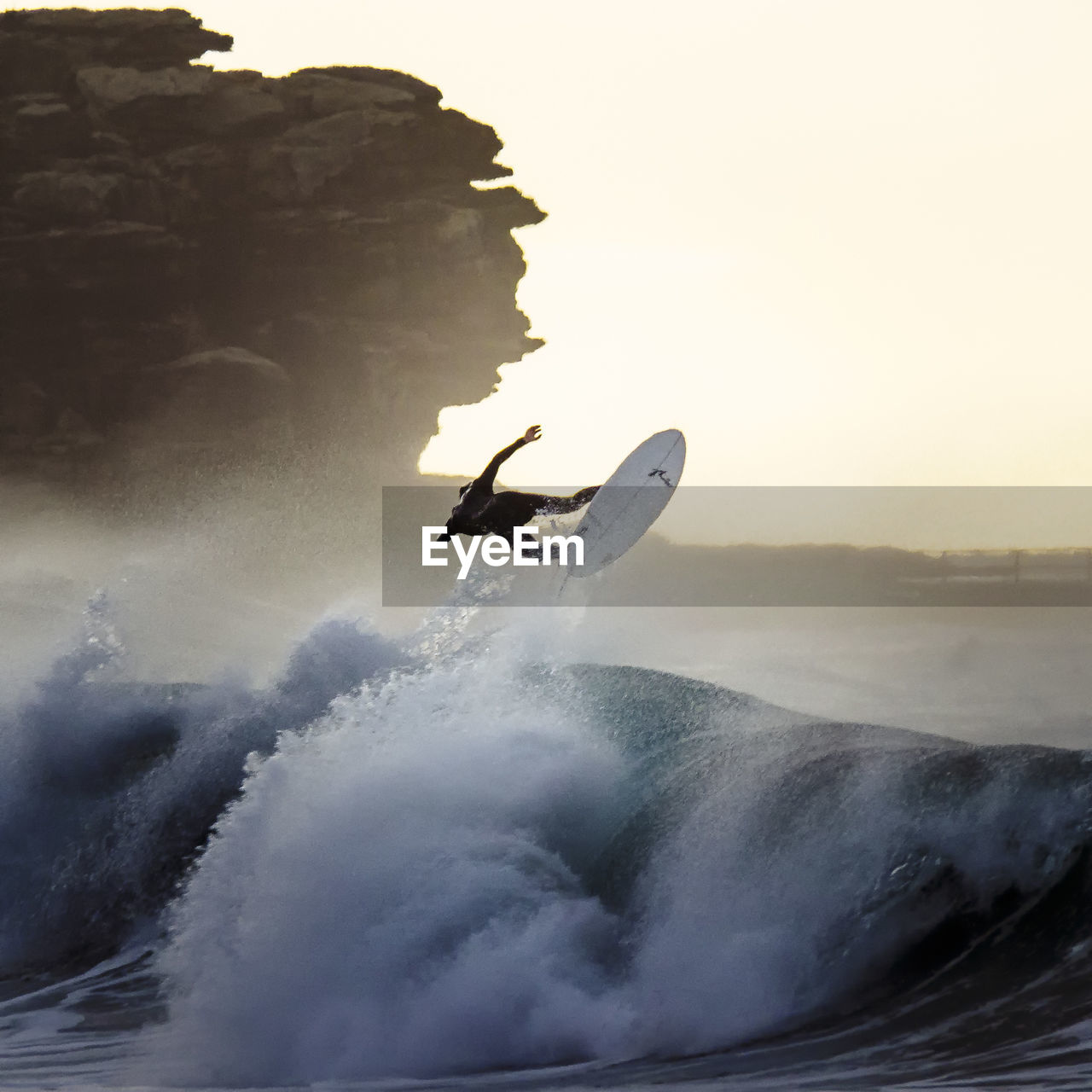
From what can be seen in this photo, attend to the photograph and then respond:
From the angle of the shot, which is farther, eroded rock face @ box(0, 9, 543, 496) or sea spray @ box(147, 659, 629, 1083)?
eroded rock face @ box(0, 9, 543, 496)

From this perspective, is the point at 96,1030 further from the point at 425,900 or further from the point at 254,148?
the point at 254,148

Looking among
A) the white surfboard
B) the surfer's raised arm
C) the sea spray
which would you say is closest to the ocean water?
the sea spray

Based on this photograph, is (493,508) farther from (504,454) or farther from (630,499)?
(630,499)

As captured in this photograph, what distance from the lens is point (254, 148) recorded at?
88.4ft

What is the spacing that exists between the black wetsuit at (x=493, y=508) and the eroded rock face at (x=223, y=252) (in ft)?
60.2

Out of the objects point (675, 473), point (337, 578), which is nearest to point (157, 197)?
point (337, 578)

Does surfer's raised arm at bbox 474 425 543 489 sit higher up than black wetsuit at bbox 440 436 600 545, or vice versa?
surfer's raised arm at bbox 474 425 543 489

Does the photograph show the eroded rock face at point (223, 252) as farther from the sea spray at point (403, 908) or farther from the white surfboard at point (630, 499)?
the sea spray at point (403, 908)

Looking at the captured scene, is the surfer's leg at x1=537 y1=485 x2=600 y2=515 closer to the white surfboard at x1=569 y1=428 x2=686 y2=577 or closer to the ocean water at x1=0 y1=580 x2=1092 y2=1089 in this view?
the white surfboard at x1=569 y1=428 x2=686 y2=577

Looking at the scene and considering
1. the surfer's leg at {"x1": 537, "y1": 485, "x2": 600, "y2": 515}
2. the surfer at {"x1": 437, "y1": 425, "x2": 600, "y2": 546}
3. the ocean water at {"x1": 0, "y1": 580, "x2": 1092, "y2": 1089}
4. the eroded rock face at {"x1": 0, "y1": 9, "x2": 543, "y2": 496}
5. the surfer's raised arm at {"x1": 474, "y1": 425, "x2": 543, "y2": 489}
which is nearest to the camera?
the ocean water at {"x1": 0, "y1": 580, "x2": 1092, "y2": 1089}

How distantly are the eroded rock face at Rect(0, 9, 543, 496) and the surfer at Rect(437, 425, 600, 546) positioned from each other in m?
18.3

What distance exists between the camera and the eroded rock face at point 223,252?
26.3 m

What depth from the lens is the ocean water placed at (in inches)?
250

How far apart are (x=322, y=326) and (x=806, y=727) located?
68.5 feet
